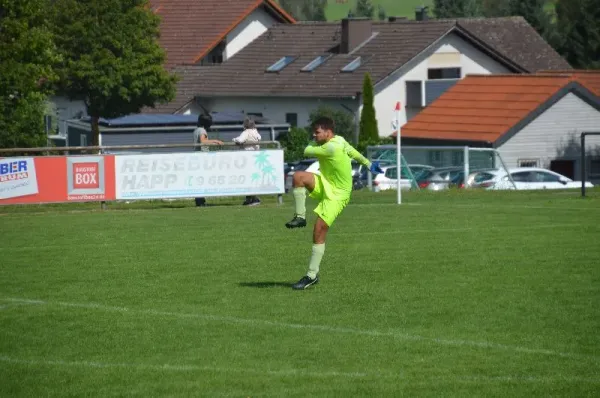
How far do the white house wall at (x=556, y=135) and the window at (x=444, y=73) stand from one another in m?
21.1

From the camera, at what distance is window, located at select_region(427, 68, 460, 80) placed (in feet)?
244

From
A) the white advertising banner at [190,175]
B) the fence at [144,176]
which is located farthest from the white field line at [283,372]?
the white advertising banner at [190,175]

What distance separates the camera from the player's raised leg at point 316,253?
1469 centimetres

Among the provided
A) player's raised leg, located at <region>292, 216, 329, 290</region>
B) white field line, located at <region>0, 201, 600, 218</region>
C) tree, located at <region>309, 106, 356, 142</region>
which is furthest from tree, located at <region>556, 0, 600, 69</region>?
player's raised leg, located at <region>292, 216, 329, 290</region>

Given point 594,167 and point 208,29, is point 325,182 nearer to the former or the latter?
point 594,167

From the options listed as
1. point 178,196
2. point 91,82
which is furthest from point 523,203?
point 91,82

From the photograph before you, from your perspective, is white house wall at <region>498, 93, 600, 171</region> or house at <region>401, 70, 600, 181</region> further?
white house wall at <region>498, 93, 600, 171</region>

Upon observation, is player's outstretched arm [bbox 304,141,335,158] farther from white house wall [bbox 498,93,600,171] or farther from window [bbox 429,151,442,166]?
white house wall [bbox 498,93,600,171]

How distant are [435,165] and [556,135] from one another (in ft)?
35.5

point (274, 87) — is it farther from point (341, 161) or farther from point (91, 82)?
point (341, 161)

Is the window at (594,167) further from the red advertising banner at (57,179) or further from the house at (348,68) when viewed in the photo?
the red advertising banner at (57,179)

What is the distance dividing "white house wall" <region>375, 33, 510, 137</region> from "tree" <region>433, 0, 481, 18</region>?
4543 centimetres

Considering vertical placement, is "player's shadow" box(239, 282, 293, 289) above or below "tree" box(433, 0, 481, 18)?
below

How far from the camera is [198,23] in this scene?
8381cm
